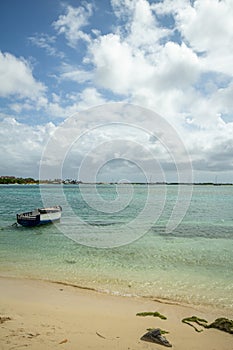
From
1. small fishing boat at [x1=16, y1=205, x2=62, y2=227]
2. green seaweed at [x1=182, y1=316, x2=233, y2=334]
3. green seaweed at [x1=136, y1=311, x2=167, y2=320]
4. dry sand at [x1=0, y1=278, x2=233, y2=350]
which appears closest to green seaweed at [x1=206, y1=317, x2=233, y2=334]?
green seaweed at [x1=182, y1=316, x2=233, y2=334]

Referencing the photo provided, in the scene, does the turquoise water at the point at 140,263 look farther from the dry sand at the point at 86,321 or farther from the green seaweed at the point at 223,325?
the green seaweed at the point at 223,325

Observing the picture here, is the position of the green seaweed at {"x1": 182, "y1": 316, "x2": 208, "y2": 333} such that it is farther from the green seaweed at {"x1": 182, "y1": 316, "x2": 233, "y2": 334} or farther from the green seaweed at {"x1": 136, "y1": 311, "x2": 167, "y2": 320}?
the green seaweed at {"x1": 136, "y1": 311, "x2": 167, "y2": 320}

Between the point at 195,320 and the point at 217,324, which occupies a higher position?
the point at 217,324

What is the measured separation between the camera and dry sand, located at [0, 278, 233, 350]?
6.11 metres

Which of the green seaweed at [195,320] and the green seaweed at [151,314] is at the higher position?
A: the green seaweed at [195,320]

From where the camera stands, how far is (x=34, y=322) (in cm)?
713

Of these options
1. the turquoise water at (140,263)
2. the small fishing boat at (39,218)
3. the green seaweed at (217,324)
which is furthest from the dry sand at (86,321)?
the small fishing boat at (39,218)

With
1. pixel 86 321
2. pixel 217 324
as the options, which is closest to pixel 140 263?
pixel 217 324

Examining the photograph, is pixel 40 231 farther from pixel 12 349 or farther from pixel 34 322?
pixel 12 349

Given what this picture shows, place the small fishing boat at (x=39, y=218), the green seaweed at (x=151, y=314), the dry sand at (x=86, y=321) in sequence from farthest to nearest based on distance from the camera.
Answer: the small fishing boat at (x=39, y=218), the green seaweed at (x=151, y=314), the dry sand at (x=86, y=321)

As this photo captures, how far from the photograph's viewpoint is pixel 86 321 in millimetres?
7559

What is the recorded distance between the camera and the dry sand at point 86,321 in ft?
20.1

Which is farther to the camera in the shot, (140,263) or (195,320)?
(140,263)

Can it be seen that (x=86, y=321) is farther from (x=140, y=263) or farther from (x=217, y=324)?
(x=140, y=263)
